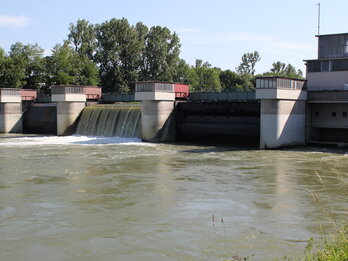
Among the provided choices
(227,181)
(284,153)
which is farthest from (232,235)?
(284,153)

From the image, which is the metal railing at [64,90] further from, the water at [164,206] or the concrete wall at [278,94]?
the concrete wall at [278,94]

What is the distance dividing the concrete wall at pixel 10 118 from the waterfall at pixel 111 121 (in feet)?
29.7

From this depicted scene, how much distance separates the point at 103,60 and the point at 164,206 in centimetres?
6382

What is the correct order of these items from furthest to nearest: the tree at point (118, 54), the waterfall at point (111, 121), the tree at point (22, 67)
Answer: the tree at point (118, 54)
the tree at point (22, 67)
the waterfall at point (111, 121)

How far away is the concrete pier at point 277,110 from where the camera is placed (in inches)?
1160

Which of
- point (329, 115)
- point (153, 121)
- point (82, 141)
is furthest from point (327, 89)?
point (82, 141)

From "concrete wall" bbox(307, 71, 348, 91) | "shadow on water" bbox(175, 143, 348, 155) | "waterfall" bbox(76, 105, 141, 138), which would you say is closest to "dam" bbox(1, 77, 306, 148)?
"waterfall" bbox(76, 105, 141, 138)

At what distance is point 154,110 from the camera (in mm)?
35750

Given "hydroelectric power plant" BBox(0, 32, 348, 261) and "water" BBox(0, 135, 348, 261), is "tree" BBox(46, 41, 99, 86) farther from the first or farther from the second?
"water" BBox(0, 135, 348, 261)

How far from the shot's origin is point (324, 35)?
107 ft

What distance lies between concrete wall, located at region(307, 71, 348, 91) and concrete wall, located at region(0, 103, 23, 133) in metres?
30.3

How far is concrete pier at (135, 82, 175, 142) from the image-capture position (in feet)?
117

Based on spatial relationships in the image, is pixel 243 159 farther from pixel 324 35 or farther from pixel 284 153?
pixel 324 35

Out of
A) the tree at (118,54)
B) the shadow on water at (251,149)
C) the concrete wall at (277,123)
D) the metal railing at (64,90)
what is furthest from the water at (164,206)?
the tree at (118,54)
